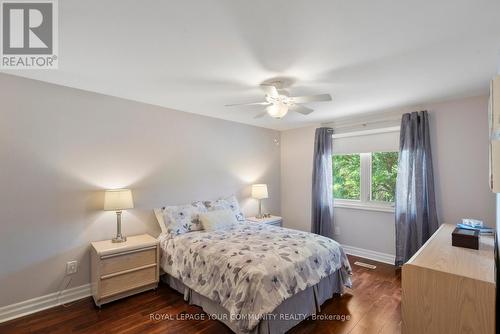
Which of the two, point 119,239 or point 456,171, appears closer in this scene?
point 119,239

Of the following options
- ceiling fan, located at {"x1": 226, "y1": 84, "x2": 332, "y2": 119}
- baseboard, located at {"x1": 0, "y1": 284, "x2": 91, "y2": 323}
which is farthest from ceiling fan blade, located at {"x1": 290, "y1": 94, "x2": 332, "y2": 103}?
baseboard, located at {"x1": 0, "y1": 284, "x2": 91, "y2": 323}

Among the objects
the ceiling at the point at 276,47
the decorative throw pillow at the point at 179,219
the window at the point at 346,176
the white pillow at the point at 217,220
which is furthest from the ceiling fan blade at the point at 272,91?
the window at the point at 346,176

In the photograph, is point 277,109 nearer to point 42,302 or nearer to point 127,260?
point 127,260

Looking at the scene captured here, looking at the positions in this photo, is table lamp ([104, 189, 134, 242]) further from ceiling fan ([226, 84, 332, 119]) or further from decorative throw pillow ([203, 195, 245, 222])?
ceiling fan ([226, 84, 332, 119])

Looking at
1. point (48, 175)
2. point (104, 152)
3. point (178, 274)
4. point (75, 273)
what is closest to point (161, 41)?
point (104, 152)

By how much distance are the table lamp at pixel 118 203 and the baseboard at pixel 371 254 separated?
3480 millimetres

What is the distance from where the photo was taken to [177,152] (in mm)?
3459

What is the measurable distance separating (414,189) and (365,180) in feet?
2.74

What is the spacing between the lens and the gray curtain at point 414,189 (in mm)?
3135

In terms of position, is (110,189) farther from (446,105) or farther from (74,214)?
(446,105)

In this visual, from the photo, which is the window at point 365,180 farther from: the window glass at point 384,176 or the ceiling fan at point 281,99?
the ceiling fan at point 281,99

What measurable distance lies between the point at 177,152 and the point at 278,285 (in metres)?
2.35

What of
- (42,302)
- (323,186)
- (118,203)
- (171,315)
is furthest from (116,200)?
(323,186)

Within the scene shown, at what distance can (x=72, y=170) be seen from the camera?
8.50 feet
